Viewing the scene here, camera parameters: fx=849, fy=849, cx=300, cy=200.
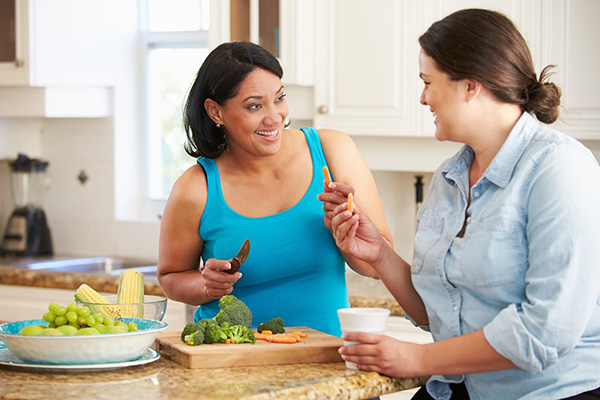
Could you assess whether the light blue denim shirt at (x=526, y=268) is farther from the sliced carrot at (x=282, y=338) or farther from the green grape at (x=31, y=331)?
the green grape at (x=31, y=331)

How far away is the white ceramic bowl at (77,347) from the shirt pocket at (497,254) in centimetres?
60

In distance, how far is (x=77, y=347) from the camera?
1.49m

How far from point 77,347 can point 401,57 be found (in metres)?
1.96

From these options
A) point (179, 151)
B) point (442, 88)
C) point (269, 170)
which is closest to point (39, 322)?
point (269, 170)

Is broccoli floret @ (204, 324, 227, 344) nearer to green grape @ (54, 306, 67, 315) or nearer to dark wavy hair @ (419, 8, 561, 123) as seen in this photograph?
green grape @ (54, 306, 67, 315)

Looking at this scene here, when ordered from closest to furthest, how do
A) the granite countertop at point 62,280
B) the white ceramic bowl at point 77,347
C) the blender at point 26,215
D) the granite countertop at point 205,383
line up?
the granite countertop at point 205,383 → the white ceramic bowl at point 77,347 → the granite countertop at point 62,280 → the blender at point 26,215

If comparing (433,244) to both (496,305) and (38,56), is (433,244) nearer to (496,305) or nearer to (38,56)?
(496,305)

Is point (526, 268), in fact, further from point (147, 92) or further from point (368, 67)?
point (147, 92)

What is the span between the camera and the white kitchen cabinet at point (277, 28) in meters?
3.19

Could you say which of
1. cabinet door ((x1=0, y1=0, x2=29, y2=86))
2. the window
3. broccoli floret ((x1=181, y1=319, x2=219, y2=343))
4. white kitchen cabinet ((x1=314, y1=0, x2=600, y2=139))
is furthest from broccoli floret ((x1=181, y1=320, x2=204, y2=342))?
the window

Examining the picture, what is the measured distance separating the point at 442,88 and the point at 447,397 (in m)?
0.59

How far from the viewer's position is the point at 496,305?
Answer: 1498 mm

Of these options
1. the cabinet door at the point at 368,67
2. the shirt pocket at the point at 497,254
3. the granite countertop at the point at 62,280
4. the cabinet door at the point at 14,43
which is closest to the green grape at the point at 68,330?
the shirt pocket at the point at 497,254

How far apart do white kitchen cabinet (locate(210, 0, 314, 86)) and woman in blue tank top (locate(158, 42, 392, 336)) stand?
1.15 metres
